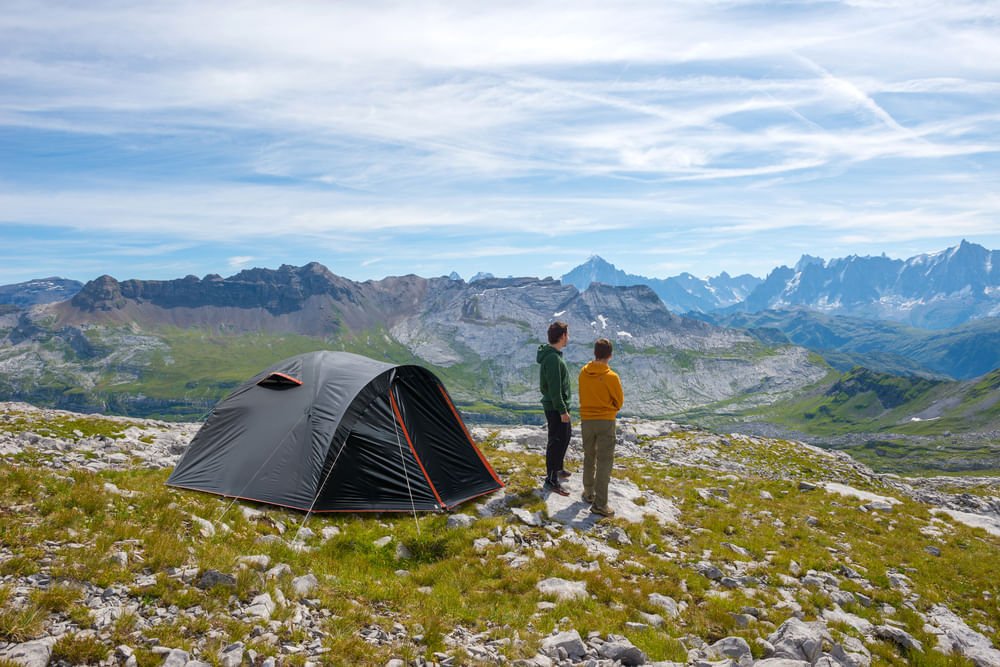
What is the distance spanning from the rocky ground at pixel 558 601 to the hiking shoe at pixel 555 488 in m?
0.31

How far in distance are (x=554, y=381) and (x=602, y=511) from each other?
4065 millimetres

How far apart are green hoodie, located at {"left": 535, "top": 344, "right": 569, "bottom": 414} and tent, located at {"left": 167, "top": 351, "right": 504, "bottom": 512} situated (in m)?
3.32

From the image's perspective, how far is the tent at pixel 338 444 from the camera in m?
14.7

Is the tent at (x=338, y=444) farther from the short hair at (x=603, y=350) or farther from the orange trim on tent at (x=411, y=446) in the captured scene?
the short hair at (x=603, y=350)

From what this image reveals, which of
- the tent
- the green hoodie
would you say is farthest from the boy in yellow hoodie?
the tent

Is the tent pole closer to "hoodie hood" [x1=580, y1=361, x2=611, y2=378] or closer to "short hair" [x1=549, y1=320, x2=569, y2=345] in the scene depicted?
"short hair" [x1=549, y1=320, x2=569, y2=345]

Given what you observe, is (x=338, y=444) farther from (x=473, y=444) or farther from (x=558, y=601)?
(x=558, y=601)

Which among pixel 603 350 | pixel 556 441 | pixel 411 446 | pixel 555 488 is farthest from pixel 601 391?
pixel 411 446

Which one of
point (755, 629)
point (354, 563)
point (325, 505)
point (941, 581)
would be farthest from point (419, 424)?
point (941, 581)

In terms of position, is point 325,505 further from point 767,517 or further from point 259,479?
point 767,517

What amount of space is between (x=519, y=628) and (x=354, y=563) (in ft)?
13.3

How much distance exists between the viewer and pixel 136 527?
399 inches

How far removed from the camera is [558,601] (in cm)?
1027

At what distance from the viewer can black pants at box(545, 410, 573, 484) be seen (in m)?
16.4
